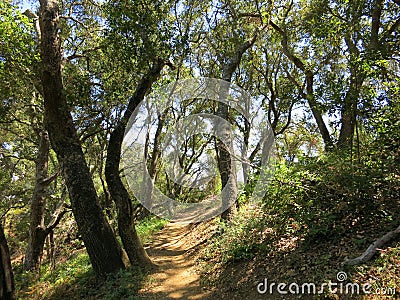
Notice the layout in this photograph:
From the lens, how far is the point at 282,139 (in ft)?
73.8

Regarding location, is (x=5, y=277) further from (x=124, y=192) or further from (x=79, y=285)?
(x=124, y=192)

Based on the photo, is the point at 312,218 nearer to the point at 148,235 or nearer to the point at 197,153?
the point at 148,235

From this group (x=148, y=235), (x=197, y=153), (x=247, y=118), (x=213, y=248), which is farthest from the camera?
(x=197, y=153)

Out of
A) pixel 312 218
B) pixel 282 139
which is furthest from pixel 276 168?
pixel 282 139

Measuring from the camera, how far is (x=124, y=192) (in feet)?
25.6

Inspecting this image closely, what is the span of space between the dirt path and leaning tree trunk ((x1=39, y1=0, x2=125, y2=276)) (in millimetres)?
1066

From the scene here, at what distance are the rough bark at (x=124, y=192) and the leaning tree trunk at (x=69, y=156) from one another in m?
0.81

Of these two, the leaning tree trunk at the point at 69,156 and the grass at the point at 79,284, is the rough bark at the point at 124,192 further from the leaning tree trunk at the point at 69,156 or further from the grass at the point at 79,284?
the leaning tree trunk at the point at 69,156

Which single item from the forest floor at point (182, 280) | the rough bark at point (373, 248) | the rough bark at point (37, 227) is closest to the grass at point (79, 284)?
the forest floor at point (182, 280)

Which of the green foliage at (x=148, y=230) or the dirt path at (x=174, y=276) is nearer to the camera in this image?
the dirt path at (x=174, y=276)

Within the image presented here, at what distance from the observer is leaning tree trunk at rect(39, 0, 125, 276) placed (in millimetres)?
6527

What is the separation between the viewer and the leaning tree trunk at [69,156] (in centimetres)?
653

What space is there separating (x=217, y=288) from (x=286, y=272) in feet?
5.35

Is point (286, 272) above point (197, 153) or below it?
below
